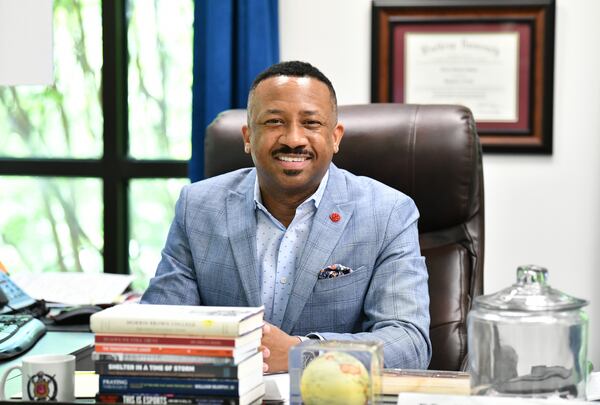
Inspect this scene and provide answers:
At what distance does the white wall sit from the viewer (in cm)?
306

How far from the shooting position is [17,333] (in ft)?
6.06

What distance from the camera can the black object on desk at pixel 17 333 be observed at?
176 cm

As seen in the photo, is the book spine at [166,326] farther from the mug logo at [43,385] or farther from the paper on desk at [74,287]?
the paper on desk at [74,287]

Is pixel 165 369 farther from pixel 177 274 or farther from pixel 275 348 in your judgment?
pixel 177 274

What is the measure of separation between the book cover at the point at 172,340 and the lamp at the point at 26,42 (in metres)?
0.66

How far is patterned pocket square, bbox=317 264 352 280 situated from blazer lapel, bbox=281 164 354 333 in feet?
0.04

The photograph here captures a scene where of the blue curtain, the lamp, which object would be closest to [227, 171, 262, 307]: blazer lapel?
the lamp

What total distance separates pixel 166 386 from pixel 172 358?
0.13 feet

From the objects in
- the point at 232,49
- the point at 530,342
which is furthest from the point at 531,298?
the point at 232,49

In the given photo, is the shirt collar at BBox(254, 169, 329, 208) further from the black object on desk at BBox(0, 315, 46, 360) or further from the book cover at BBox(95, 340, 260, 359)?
the book cover at BBox(95, 340, 260, 359)

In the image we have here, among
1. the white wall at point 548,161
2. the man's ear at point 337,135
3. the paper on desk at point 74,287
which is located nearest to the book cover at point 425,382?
the man's ear at point 337,135

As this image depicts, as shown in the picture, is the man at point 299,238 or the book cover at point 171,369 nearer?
the book cover at point 171,369

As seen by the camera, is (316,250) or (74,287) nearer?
(316,250)

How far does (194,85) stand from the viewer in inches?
125
